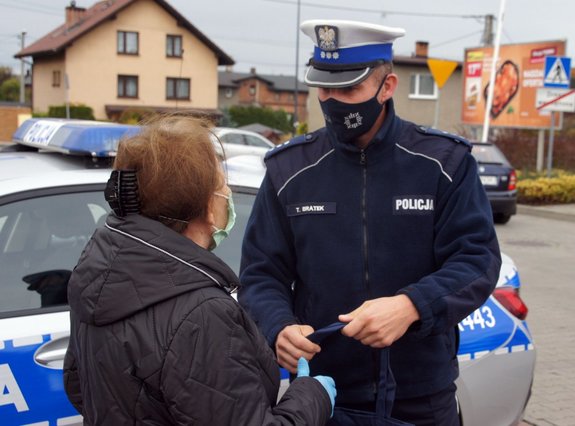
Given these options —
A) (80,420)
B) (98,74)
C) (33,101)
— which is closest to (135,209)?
(80,420)

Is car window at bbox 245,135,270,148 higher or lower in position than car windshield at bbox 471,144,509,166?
lower

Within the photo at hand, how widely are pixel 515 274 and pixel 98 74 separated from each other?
152 ft

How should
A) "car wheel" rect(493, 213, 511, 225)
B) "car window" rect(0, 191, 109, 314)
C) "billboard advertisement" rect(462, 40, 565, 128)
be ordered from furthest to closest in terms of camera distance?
"billboard advertisement" rect(462, 40, 565, 128), "car wheel" rect(493, 213, 511, 225), "car window" rect(0, 191, 109, 314)

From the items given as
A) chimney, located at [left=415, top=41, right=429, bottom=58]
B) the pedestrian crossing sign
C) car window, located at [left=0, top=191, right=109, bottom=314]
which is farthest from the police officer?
chimney, located at [left=415, top=41, right=429, bottom=58]

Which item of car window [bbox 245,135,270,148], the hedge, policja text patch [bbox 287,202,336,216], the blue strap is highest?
policja text patch [bbox 287,202,336,216]

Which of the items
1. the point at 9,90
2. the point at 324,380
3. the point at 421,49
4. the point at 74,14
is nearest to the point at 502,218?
the point at 324,380

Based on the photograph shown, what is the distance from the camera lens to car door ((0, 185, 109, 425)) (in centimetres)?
272

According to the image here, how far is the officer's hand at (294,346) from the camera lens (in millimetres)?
2074

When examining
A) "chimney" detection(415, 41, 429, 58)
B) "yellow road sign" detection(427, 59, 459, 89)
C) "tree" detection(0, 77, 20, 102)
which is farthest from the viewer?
"tree" detection(0, 77, 20, 102)

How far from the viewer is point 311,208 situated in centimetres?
230

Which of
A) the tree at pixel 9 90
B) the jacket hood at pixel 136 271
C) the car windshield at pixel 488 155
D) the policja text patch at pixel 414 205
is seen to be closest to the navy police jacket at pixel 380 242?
the policja text patch at pixel 414 205

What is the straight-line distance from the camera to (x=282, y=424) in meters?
1.63

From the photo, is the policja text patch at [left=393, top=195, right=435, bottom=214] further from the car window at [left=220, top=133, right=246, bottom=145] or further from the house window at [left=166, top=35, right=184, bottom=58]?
the house window at [left=166, top=35, right=184, bottom=58]

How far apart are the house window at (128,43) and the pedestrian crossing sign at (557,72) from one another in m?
36.4
